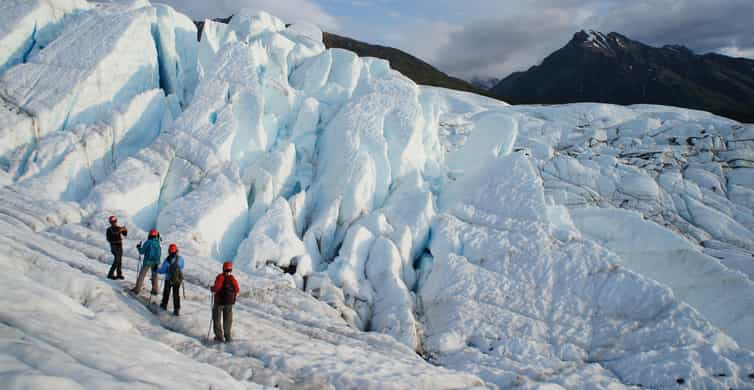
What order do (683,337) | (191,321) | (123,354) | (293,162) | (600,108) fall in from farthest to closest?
1. (600,108)
2. (293,162)
3. (683,337)
4. (191,321)
5. (123,354)

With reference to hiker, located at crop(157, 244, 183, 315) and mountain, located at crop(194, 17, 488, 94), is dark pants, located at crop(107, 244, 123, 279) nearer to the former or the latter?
hiker, located at crop(157, 244, 183, 315)

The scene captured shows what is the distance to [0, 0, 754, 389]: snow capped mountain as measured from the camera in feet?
27.5

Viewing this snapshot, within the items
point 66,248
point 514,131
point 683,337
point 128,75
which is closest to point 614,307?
point 683,337

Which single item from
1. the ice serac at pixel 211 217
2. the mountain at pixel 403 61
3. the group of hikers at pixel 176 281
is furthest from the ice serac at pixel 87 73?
the mountain at pixel 403 61

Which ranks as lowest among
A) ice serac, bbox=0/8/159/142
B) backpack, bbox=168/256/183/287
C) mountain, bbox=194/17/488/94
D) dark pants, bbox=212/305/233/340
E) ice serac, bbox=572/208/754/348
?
dark pants, bbox=212/305/233/340

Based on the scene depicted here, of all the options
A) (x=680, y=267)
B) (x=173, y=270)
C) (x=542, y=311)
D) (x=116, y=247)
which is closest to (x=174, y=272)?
(x=173, y=270)

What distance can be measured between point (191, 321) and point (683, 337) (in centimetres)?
1490

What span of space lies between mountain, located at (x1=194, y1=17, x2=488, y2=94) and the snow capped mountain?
3636 inches

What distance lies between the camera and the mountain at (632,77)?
124 meters

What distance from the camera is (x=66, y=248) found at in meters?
12.3

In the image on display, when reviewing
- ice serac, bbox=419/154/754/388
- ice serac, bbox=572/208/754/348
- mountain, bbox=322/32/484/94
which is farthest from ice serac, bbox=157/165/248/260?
mountain, bbox=322/32/484/94

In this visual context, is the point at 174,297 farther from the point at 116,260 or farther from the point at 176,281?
the point at 116,260

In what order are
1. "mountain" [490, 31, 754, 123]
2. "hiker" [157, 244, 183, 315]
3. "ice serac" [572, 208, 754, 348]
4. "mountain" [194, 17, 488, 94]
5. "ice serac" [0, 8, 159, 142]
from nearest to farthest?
1. "hiker" [157, 244, 183, 315]
2. "ice serac" [572, 208, 754, 348]
3. "ice serac" [0, 8, 159, 142]
4. "mountain" [194, 17, 488, 94]
5. "mountain" [490, 31, 754, 123]

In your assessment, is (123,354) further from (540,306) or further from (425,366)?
(540,306)
